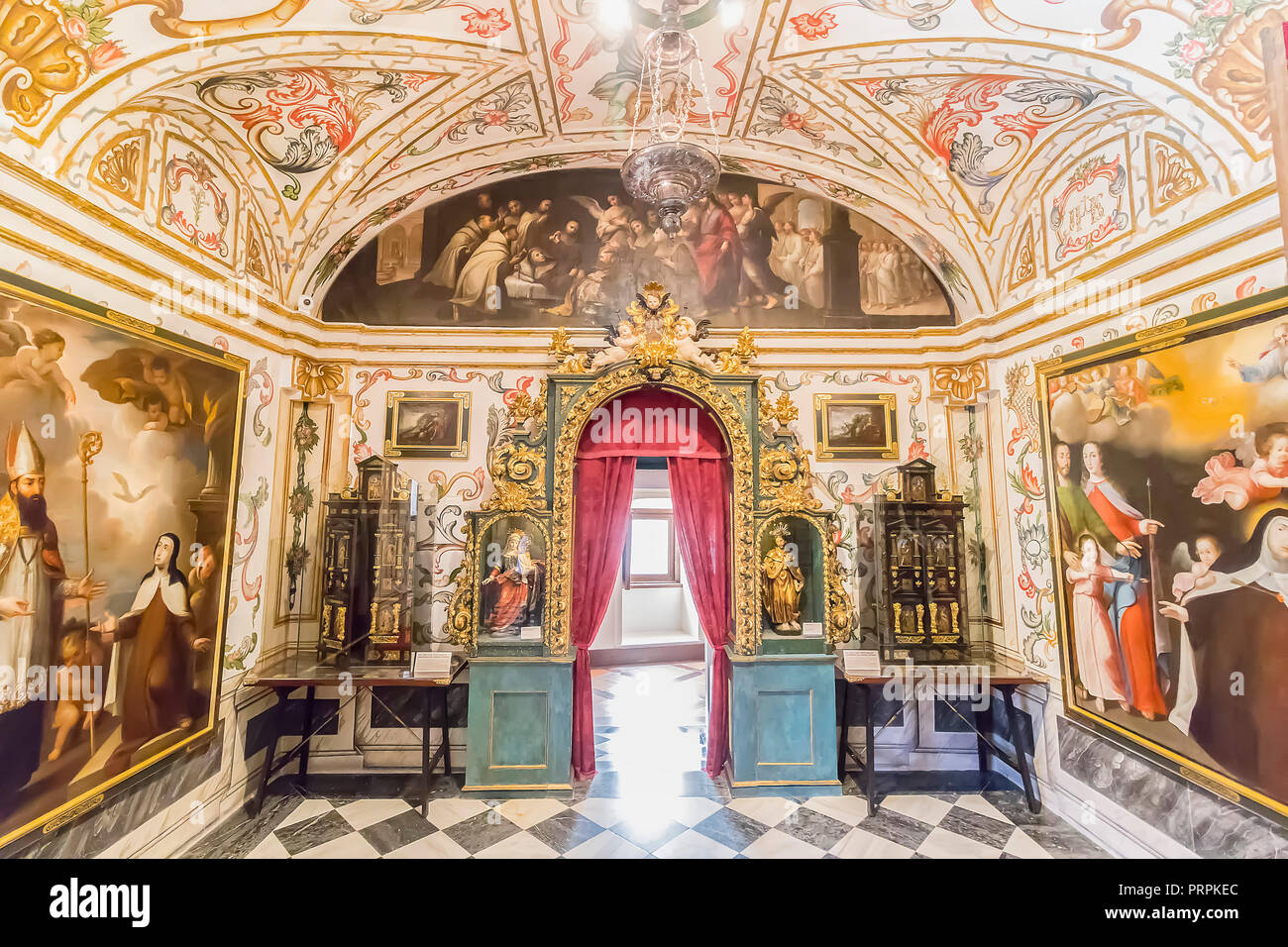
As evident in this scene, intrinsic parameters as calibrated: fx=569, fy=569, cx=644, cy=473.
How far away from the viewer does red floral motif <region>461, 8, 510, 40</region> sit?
333cm

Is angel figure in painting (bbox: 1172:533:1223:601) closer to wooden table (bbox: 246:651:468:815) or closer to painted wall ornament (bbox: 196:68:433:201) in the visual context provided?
wooden table (bbox: 246:651:468:815)

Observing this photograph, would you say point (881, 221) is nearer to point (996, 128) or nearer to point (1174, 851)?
point (996, 128)

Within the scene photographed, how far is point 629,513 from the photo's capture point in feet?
15.1

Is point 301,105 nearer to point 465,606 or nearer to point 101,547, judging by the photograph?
point 101,547

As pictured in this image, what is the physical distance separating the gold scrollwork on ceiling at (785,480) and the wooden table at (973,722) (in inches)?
51.6

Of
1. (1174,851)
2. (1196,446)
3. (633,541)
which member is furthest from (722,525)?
(633,541)

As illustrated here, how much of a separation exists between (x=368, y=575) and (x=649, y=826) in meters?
2.82

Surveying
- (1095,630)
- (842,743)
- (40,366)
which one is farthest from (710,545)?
(40,366)

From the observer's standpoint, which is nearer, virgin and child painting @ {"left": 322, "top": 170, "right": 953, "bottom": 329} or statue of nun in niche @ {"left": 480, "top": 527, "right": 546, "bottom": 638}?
statue of nun in niche @ {"left": 480, "top": 527, "right": 546, "bottom": 638}

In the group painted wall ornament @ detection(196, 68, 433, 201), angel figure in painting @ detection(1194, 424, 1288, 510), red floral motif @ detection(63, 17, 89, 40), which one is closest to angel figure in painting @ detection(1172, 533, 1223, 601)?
angel figure in painting @ detection(1194, 424, 1288, 510)

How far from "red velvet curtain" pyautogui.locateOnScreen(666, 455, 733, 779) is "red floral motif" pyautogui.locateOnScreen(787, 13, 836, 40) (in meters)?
2.87

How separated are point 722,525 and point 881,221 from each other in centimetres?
319

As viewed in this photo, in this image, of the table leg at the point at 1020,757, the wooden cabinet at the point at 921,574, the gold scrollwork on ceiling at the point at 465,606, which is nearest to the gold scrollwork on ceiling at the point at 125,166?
the gold scrollwork on ceiling at the point at 465,606

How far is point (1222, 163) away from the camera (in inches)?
121
